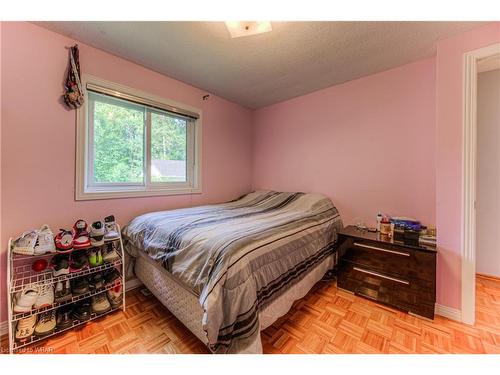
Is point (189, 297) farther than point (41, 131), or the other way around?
point (41, 131)

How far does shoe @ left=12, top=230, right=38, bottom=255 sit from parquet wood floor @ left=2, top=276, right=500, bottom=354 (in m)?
0.60

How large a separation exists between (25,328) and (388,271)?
8.47 ft

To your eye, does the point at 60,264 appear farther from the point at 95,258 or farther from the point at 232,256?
the point at 232,256

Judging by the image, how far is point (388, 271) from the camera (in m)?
1.64

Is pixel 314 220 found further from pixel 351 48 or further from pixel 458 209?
pixel 351 48

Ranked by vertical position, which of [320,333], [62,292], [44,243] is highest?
[44,243]

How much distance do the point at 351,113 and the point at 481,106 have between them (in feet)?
4.42

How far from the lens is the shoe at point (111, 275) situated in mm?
1557

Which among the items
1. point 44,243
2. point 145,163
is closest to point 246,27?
point 145,163

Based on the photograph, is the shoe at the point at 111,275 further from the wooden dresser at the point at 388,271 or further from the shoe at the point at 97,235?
the wooden dresser at the point at 388,271

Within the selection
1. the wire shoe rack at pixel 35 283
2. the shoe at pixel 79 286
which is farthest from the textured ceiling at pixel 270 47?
the shoe at pixel 79 286

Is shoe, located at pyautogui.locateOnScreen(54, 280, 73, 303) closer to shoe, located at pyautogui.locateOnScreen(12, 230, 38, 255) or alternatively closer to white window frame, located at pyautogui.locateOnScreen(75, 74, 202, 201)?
shoe, located at pyautogui.locateOnScreen(12, 230, 38, 255)

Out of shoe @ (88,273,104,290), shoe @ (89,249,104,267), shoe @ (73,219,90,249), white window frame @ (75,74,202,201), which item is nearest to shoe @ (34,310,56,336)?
shoe @ (88,273,104,290)

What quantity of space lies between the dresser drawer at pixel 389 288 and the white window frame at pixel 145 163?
1.88 m
